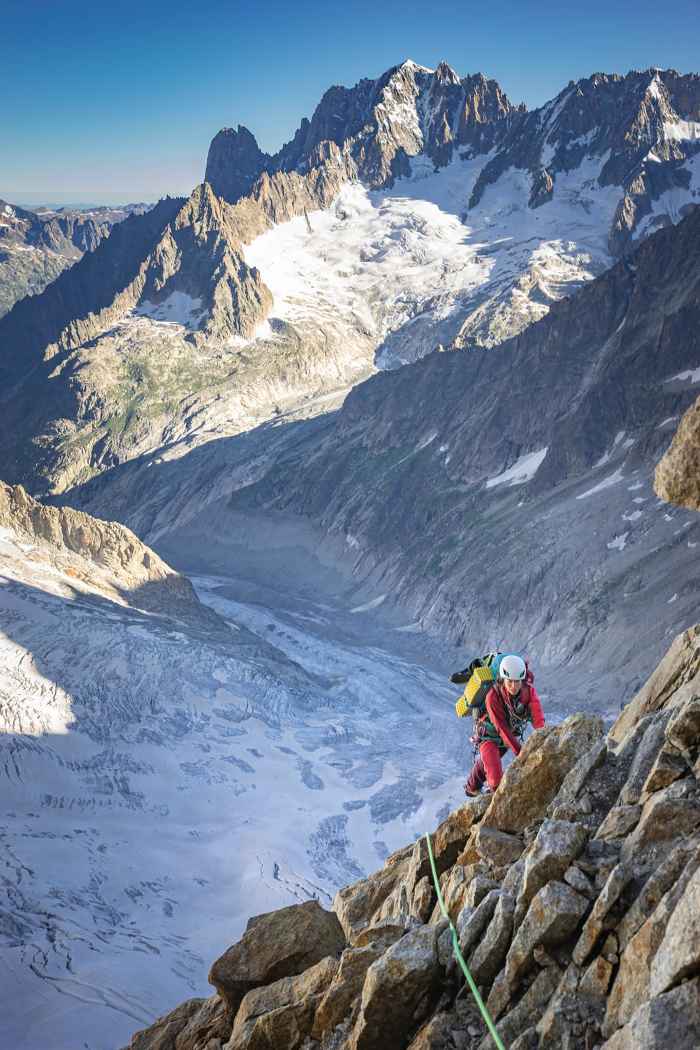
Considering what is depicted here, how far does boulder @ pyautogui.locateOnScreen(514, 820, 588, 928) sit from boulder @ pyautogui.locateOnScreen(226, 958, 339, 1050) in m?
3.82

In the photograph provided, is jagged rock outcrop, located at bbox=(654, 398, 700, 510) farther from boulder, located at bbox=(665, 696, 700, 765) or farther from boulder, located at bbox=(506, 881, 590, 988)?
boulder, located at bbox=(506, 881, 590, 988)

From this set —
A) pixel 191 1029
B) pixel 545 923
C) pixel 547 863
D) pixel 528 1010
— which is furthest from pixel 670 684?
Answer: pixel 191 1029

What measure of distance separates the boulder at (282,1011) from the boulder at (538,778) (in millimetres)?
3352

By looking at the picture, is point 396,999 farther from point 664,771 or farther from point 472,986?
point 664,771

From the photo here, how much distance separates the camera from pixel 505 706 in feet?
55.6

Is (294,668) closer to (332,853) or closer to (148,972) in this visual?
(332,853)

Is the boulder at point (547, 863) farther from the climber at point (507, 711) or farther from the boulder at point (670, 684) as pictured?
the climber at point (507, 711)

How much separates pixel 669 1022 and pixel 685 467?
9607 mm

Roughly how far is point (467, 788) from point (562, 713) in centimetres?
7169

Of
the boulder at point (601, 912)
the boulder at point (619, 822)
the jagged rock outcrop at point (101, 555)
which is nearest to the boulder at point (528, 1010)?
the boulder at point (601, 912)

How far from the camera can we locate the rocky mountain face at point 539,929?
8.85 meters

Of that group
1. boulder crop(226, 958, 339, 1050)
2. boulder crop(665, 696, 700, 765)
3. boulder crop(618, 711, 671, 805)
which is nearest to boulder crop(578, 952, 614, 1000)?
boulder crop(618, 711, 671, 805)

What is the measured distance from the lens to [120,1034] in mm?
37781

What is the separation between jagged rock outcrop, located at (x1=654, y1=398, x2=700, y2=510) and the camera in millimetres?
14898
